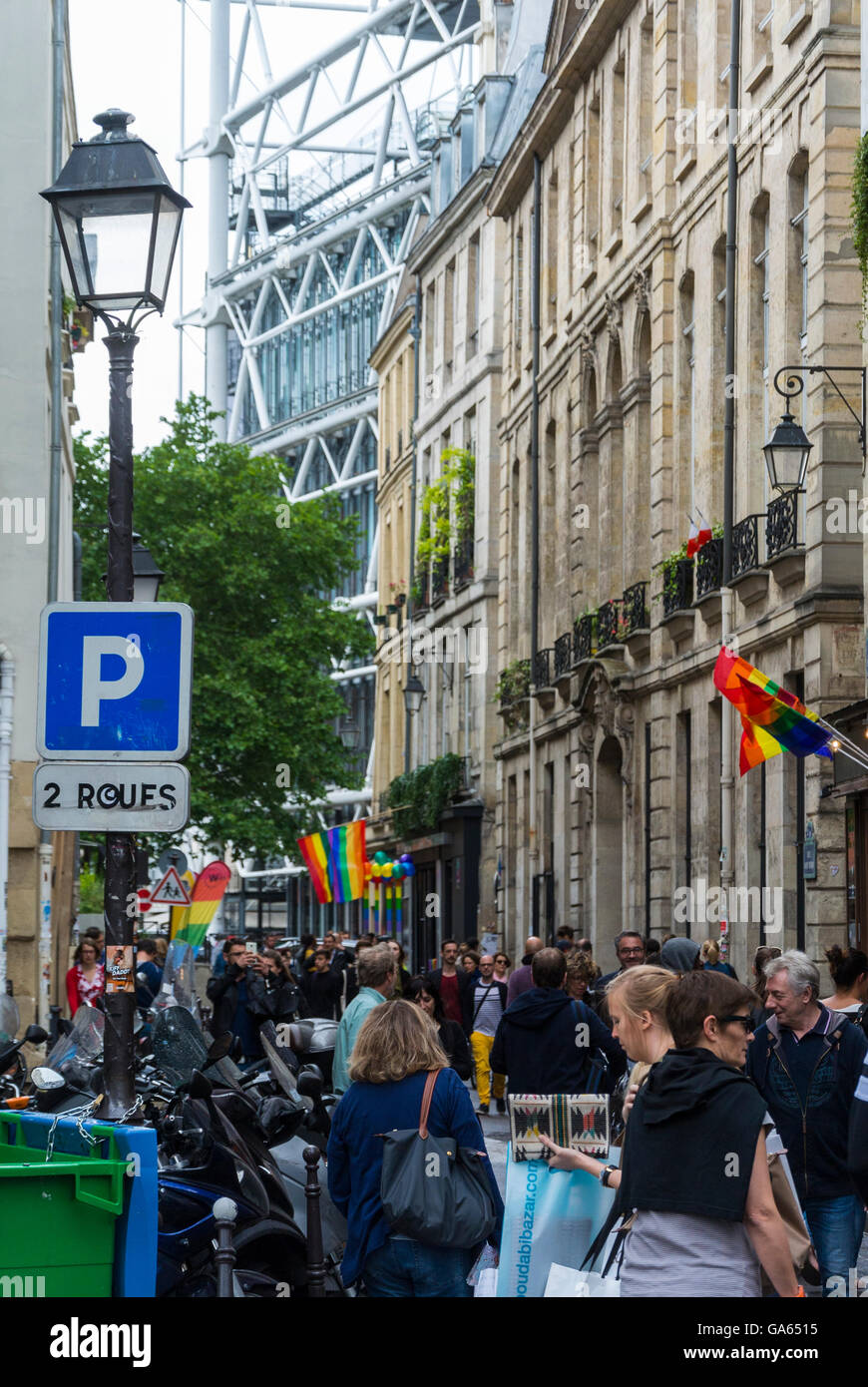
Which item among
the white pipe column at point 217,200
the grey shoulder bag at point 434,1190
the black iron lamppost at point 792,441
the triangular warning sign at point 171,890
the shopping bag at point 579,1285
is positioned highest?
the white pipe column at point 217,200

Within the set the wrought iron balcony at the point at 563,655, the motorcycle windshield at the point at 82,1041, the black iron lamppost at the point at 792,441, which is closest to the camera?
the motorcycle windshield at the point at 82,1041

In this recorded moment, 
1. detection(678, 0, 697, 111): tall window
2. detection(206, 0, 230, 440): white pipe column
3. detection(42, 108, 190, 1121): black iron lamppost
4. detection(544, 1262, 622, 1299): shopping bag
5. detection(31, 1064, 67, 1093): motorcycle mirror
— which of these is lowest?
detection(544, 1262, 622, 1299): shopping bag

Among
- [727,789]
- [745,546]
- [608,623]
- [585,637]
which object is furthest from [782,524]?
[585,637]

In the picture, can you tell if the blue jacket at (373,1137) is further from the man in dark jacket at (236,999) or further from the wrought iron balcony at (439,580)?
the wrought iron balcony at (439,580)

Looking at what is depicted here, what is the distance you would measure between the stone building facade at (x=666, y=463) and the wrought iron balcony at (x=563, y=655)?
0.08m

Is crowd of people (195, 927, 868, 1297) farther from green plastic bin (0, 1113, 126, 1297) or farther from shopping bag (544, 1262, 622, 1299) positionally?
green plastic bin (0, 1113, 126, 1297)

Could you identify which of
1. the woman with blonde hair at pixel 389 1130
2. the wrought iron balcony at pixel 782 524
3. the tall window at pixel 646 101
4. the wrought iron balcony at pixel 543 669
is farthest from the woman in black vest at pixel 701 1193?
the wrought iron balcony at pixel 543 669

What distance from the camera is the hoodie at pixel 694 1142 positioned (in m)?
5.31

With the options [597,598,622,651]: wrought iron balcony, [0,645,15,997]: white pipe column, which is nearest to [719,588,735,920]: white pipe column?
[597,598,622,651]: wrought iron balcony

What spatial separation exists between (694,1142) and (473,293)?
146 ft

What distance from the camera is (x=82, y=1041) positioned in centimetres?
1014

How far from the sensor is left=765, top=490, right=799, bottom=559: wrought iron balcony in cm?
2147

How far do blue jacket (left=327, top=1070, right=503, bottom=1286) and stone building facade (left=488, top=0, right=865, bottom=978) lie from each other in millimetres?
13667

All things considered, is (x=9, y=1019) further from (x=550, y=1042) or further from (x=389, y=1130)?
(x=389, y=1130)
